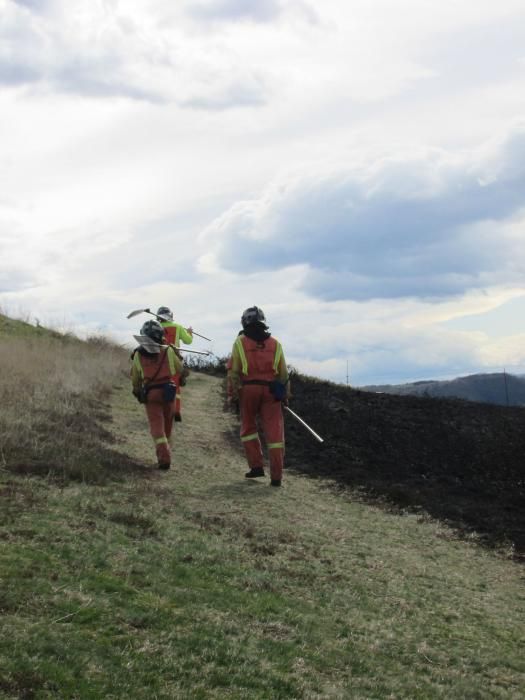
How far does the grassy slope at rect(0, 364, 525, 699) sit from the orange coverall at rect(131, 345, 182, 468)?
137 centimetres

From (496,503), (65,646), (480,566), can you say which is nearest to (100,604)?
(65,646)

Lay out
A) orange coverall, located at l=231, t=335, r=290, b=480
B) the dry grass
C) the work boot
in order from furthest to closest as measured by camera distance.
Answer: the work boot → orange coverall, located at l=231, t=335, r=290, b=480 → the dry grass

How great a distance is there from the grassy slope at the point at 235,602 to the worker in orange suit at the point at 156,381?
1424 mm

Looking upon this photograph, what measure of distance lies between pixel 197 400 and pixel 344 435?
4.99 m

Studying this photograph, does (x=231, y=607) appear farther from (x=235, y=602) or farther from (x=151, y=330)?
(x=151, y=330)

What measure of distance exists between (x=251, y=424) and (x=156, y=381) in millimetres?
1425

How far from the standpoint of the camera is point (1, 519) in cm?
601

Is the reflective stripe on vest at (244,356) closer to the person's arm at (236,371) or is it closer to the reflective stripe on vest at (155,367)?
the person's arm at (236,371)

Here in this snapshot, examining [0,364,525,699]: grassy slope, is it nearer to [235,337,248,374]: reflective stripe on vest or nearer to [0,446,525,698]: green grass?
[0,446,525,698]: green grass

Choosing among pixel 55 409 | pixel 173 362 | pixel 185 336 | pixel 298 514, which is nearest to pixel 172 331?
pixel 185 336

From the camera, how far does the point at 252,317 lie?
10.4 metres

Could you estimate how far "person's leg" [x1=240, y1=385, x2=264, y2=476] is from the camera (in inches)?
410

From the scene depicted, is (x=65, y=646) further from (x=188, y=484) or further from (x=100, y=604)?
(x=188, y=484)

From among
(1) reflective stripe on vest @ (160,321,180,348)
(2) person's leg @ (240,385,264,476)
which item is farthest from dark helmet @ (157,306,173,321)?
(2) person's leg @ (240,385,264,476)
